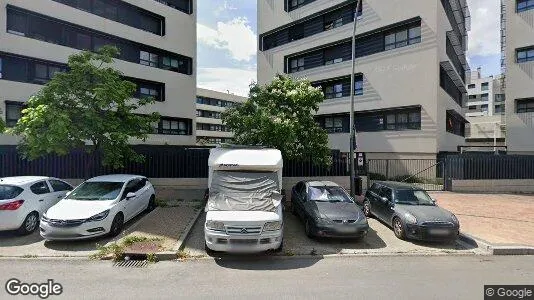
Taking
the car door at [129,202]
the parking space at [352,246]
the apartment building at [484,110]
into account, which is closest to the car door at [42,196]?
the car door at [129,202]

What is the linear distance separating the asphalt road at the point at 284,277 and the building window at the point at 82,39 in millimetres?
17812

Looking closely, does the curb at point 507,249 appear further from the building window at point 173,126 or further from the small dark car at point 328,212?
the building window at point 173,126

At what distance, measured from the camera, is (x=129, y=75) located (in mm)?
23859

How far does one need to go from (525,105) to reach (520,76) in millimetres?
2144

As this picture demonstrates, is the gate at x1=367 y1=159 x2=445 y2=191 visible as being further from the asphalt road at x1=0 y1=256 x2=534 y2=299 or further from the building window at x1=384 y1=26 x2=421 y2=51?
the asphalt road at x1=0 y1=256 x2=534 y2=299

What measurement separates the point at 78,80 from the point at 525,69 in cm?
2803

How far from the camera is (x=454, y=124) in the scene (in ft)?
88.9

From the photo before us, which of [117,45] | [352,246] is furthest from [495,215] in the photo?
[117,45]

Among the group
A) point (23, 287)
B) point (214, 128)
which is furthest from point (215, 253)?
point (214, 128)

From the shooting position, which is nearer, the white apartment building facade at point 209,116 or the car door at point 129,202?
the car door at point 129,202

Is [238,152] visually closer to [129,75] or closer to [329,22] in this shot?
[129,75]

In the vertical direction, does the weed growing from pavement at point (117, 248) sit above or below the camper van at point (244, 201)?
below

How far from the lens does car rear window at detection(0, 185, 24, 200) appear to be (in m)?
8.67

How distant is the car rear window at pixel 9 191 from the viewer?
8672mm
